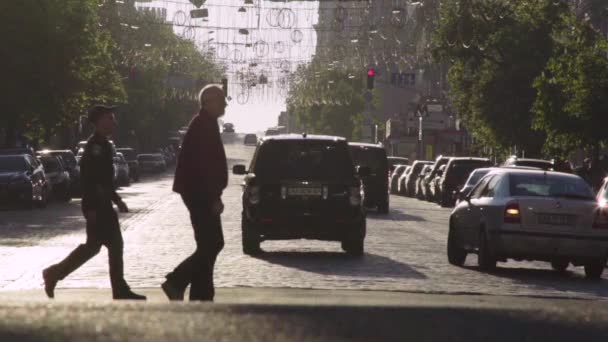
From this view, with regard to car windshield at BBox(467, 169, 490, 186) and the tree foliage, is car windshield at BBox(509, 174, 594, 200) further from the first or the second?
the tree foliage

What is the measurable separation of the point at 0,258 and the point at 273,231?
3.69m

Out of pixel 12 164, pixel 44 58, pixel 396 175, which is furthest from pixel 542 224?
pixel 396 175

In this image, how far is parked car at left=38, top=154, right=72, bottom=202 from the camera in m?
53.1

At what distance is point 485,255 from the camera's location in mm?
20984

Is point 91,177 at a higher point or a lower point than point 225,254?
higher

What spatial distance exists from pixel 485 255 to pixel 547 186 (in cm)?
125

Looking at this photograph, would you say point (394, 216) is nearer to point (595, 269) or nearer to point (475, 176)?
point (475, 176)

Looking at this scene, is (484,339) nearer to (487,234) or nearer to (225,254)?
(487,234)

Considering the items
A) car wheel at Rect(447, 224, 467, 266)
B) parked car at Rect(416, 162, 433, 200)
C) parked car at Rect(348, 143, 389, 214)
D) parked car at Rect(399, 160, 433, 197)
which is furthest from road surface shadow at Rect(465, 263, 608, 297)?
parked car at Rect(399, 160, 433, 197)

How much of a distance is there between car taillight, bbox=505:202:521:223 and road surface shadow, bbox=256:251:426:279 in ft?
4.36

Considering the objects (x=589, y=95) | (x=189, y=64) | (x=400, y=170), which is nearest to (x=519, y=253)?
(x=589, y=95)

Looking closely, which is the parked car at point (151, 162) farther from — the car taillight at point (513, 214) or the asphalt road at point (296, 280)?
the car taillight at point (513, 214)

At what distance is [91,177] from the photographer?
45.3 feet

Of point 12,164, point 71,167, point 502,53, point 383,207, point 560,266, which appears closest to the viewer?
point 560,266
